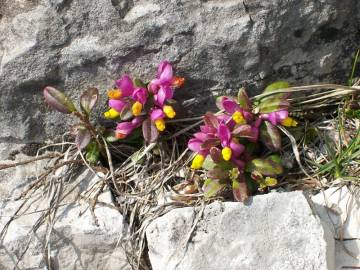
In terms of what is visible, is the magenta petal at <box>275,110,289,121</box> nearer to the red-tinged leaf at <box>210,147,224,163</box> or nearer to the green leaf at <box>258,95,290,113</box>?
the green leaf at <box>258,95,290,113</box>

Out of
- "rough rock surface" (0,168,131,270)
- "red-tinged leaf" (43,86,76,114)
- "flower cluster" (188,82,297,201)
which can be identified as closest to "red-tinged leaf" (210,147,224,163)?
"flower cluster" (188,82,297,201)

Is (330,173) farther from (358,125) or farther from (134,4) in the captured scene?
(134,4)

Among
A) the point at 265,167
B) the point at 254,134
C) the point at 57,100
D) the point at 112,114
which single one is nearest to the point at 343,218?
the point at 265,167

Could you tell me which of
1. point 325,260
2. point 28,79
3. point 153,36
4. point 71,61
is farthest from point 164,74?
point 325,260

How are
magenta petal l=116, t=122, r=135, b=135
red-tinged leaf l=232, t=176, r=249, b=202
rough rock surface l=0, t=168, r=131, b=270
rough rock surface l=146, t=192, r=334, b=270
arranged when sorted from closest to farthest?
rough rock surface l=146, t=192, r=334, b=270
red-tinged leaf l=232, t=176, r=249, b=202
rough rock surface l=0, t=168, r=131, b=270
magenta petal l=116, t=122, r=135, b=135

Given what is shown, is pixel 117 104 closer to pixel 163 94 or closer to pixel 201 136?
pixel 163 94

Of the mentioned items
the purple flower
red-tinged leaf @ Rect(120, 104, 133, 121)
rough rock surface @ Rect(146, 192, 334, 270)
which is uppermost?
red-tinged leaf @ Rect(120, 104, 133, 121)

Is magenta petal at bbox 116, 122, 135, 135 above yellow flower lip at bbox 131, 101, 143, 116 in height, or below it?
below

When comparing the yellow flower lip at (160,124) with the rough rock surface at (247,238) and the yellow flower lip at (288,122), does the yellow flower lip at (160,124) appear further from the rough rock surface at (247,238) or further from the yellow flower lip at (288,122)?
the yellow flower lip at (288,122)
